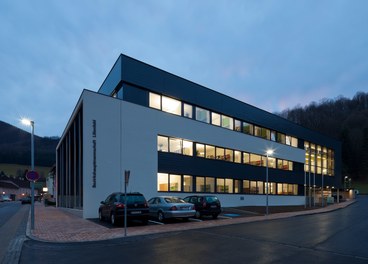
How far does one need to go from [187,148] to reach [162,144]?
302 centimetres

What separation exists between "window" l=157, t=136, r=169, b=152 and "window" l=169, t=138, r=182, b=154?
0.50 m

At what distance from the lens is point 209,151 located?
3100cm

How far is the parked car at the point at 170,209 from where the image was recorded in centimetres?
1848

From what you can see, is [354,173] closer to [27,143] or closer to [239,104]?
[239,104]

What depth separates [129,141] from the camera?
23672 millimetres

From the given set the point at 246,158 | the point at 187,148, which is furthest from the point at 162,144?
the point at 246,158

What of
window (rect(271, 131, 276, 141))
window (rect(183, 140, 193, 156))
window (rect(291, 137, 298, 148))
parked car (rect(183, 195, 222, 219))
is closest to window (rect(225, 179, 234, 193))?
window (rect(183, 140, 193, 156))

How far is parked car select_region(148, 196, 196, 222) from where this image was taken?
18.5 meters

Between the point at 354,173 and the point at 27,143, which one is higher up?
the point at 27,143

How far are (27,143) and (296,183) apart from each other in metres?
91.5

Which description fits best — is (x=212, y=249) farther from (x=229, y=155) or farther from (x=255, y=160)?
(x=255, y=160)

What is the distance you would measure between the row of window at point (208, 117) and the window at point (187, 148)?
7.41 ft

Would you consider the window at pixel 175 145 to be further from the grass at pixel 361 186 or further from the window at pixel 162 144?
the grass at pixel 361 186

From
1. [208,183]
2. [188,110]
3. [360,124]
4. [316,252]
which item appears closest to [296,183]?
[208,183]
